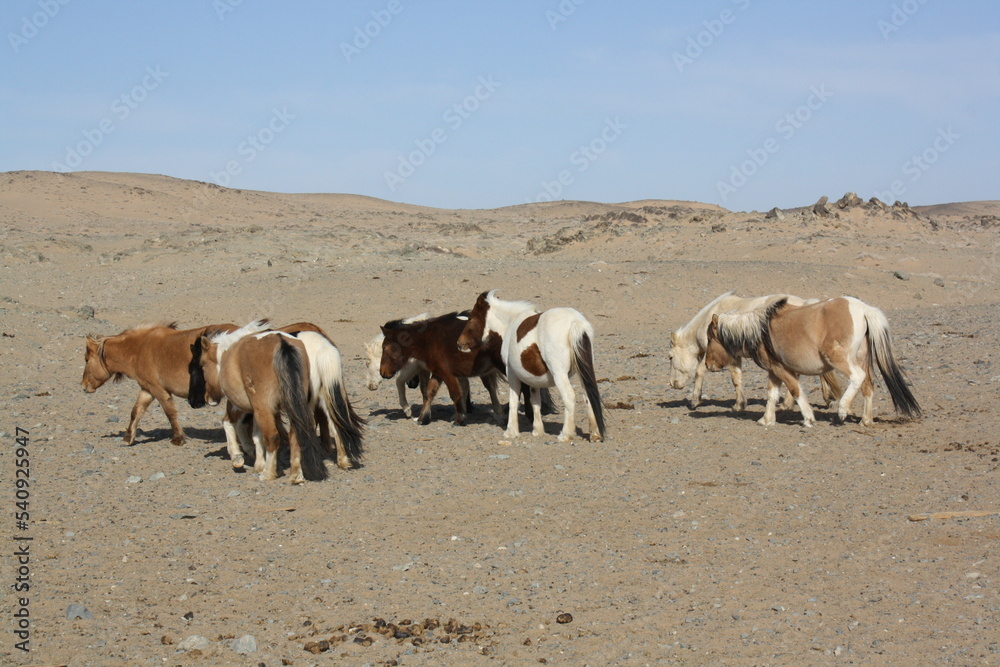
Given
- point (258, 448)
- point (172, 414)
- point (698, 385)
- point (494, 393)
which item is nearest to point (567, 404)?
point (494, 393)

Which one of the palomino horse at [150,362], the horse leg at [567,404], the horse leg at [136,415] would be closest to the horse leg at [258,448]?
the palomino horse at [150,362]

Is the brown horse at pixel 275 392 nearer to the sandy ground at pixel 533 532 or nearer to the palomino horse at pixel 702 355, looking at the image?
the sandy ground at pixel 533 532

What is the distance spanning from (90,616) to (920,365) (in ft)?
39.2

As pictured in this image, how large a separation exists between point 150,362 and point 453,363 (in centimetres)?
357

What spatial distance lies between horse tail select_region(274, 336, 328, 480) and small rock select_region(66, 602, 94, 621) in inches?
122

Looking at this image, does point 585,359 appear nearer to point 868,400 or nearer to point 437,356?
point 437,356

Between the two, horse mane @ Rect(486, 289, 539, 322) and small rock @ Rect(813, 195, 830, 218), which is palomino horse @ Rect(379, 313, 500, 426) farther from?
small rock @ Rect(813, 195, 830, 218)

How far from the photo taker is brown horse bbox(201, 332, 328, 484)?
8.84m

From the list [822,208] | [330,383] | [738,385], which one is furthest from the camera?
[822,208]

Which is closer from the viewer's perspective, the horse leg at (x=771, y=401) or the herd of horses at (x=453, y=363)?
the herd of horses at (x=453, y=363)

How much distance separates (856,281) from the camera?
23938 mm

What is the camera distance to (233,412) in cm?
974

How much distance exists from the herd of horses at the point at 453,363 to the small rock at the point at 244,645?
345 centimetres

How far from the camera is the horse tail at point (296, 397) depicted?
8.82 metres
